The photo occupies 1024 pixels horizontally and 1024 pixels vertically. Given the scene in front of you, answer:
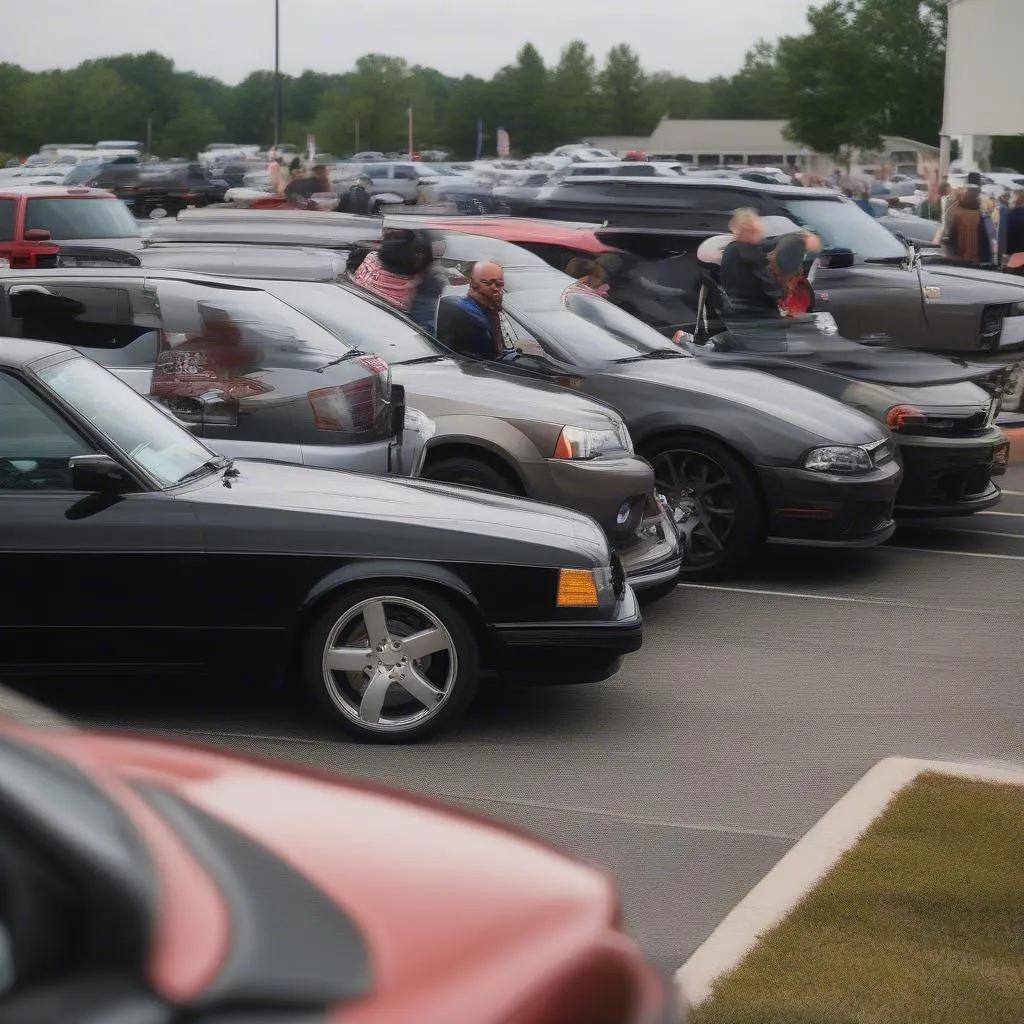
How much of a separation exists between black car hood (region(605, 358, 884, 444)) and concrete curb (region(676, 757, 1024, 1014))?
3.53 m

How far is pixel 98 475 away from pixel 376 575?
1021 millimetres

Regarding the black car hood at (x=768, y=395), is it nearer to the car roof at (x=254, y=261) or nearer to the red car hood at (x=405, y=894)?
the car roof at (x=254, y=261)

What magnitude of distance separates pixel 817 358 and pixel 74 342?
5187 millimetres

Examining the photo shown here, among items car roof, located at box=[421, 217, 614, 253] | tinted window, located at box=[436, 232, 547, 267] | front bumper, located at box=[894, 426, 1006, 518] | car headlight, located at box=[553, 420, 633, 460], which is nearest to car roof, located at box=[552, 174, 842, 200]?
car roof, located at box=[421, 217, 614, 253]

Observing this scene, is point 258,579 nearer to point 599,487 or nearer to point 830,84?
point 599,487

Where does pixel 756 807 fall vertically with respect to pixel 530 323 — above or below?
below

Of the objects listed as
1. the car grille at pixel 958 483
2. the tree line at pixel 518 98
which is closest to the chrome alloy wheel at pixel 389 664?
the car grille at pixel 958 483

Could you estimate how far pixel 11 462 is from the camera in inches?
254

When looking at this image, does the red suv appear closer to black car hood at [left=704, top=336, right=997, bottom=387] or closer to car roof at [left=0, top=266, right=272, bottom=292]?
black car hood at [left=704, top=336, right=997, bottom=387]

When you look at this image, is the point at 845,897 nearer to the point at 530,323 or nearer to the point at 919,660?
the point at 919,660

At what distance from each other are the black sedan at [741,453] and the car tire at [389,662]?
361 cm

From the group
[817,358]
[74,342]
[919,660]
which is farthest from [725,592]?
[74,342]

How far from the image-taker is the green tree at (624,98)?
550 feet

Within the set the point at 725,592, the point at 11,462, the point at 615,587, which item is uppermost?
the point at 11,462
